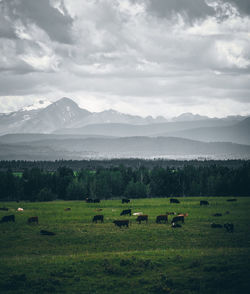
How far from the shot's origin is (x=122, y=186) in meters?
135

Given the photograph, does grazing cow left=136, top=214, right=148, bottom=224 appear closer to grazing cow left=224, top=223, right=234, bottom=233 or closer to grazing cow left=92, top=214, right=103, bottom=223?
grazing cow left=92, top=214, right=103, bottom=223

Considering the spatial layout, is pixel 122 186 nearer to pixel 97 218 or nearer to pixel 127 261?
pixel 97 218

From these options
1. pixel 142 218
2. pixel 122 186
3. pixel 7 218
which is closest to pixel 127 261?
pixel 142 218

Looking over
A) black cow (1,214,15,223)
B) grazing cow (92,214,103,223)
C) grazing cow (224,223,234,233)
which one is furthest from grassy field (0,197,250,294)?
black cow (1,214,15,223)

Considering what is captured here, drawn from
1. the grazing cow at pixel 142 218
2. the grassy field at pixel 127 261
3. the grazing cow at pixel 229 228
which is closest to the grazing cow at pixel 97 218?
the grazing cow at pixel 142 218

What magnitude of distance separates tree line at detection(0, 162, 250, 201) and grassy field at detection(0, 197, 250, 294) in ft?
252

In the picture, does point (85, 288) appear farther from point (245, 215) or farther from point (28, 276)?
point (245, 215)

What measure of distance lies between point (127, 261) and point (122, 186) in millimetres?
108499

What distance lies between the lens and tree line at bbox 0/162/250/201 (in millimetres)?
116688

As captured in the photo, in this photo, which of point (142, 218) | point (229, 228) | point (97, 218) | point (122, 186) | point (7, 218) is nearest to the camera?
point (229, 228)

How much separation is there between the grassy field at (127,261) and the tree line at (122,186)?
7683 centimetres

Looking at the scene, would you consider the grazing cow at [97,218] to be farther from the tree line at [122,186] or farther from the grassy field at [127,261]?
the tree line at [122,186]

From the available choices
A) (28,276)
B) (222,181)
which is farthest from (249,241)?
(222,181)

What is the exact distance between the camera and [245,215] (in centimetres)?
5378
